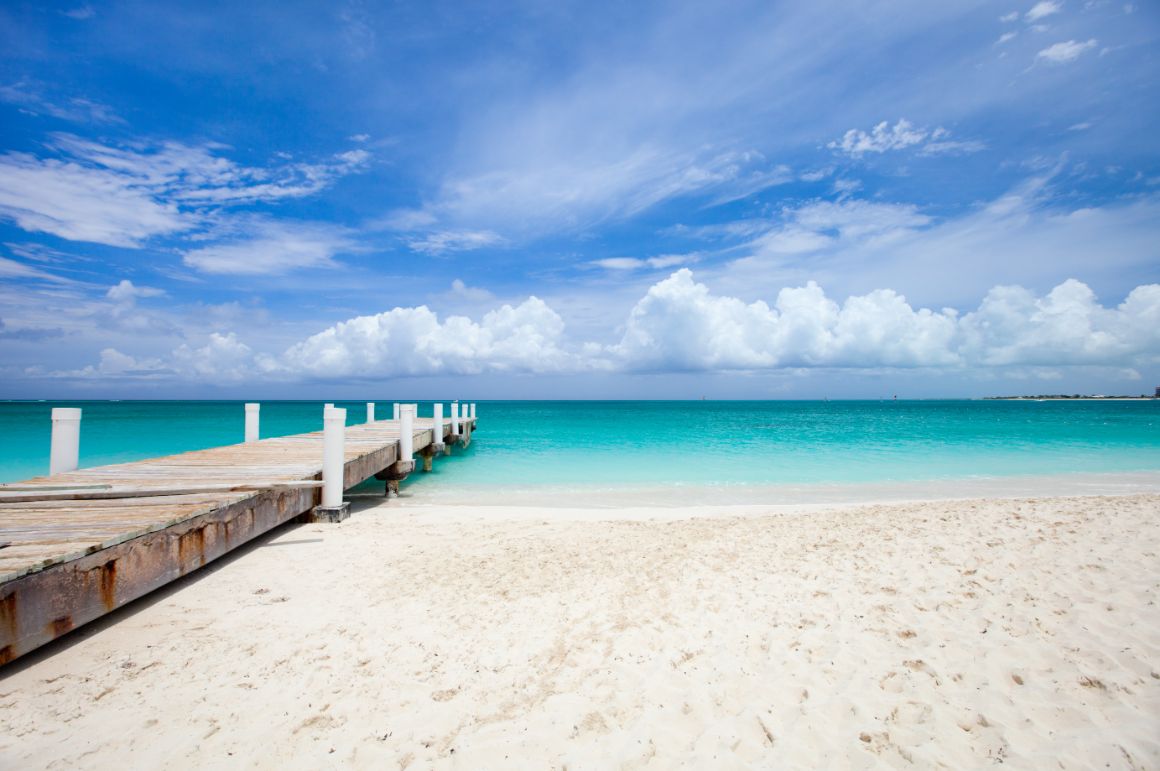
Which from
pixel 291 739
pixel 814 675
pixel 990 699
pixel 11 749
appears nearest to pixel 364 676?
pixel 291 739

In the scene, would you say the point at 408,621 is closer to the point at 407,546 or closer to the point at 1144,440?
the point at 407,546

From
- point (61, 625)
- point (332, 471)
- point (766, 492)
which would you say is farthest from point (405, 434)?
point (766, 492)

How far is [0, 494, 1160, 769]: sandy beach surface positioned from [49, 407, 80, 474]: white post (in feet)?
10.5

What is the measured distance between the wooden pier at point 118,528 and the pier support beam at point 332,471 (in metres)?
0.16

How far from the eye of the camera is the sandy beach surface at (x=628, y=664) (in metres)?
3.10

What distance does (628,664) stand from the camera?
4.00m

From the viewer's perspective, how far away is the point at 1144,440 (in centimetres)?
2908

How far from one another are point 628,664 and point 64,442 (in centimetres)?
Answer: 843

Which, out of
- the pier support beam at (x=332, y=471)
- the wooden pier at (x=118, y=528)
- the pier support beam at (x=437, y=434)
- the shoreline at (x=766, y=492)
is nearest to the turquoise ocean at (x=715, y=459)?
the shoreline at (x=766, y=492)

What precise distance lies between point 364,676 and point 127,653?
1.95 m

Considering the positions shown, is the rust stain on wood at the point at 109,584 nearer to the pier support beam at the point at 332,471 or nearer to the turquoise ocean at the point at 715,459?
the pier support beam at the point at 332,471

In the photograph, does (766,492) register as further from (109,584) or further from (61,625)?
(61,625)

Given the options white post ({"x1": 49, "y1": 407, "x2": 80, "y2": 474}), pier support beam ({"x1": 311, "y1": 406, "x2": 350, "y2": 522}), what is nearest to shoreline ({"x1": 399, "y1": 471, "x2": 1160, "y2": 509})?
pier support beam ({"x1": 311, "y1": 406, "x2": 350, "y2": 522})

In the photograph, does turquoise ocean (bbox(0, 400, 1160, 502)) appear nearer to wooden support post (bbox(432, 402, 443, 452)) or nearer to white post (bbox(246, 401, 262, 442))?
wooden support post (bbox(432, 402, 443, 452))
